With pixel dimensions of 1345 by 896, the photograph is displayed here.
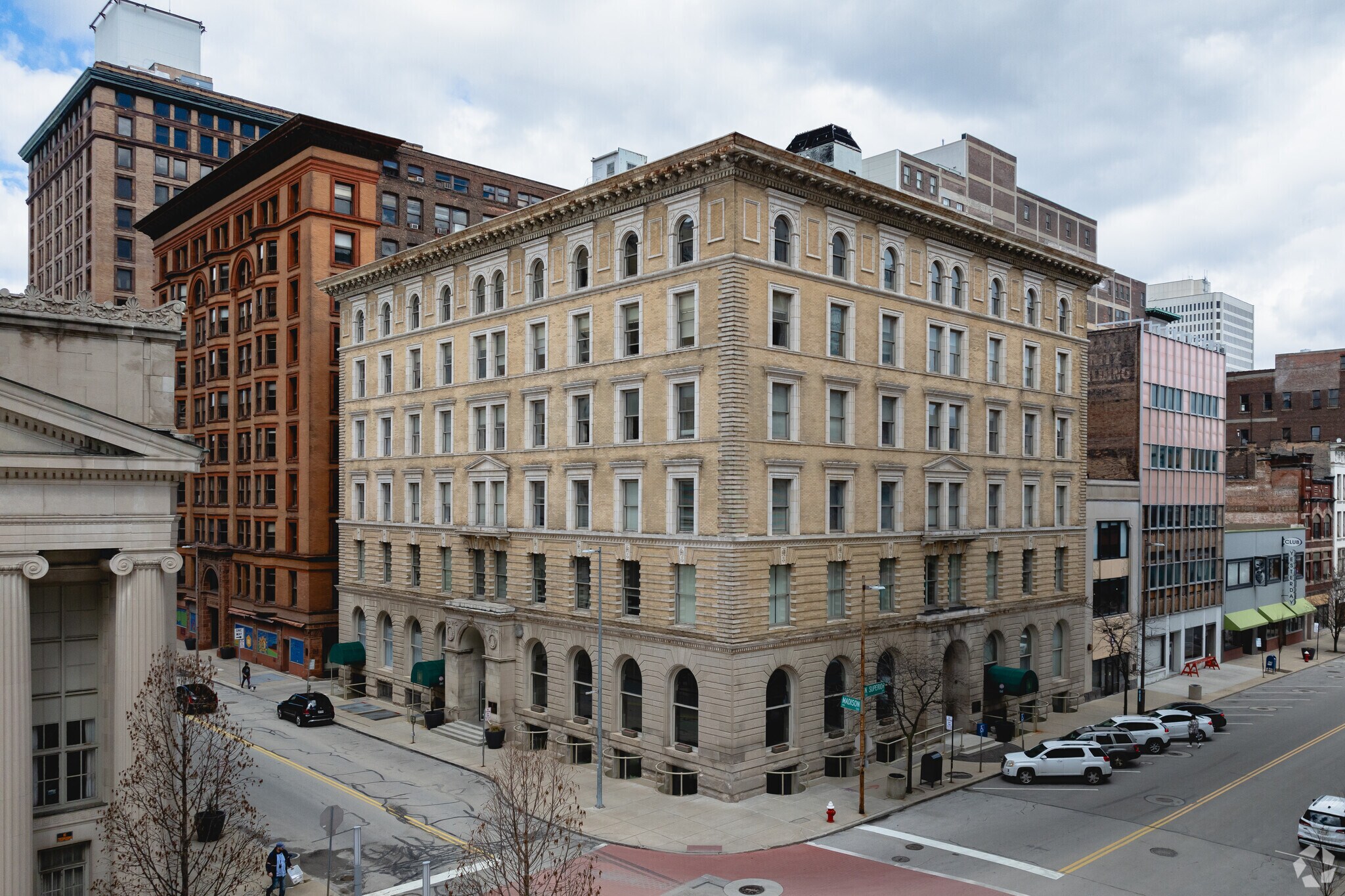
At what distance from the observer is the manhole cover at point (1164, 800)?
34.4 meters

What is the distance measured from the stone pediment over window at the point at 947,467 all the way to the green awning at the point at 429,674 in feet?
83.4

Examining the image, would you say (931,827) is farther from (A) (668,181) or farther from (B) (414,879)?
(A) (668,181)

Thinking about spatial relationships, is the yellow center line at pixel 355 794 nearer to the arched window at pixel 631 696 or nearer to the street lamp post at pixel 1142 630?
the arched window at pixel 631 696

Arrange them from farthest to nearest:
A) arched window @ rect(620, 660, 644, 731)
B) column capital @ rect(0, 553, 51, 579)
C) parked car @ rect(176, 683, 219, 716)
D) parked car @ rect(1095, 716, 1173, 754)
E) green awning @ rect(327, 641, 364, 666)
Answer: green awning @ rect(327, 641, 364, 666) → parked car @ rect(1095, 716, 1173, 754) → arched window @ rect(620, 660, 644, 731) → column capital @ rect(0, 553, 51, 579) → parked car @ rect(176, 683, 219, 716)

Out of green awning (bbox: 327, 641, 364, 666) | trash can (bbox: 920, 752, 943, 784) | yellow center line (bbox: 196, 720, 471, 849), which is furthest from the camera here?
green awning (bbox: 327, 641, 364, 666)

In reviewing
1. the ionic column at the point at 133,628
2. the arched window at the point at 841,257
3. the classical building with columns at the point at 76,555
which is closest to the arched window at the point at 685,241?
the arched window at the point at 841,257

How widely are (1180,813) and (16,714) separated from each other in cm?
3488

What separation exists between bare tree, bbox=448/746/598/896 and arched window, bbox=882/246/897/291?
940 inches

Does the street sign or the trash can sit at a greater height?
the street sign

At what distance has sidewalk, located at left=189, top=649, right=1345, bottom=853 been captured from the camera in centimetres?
3106

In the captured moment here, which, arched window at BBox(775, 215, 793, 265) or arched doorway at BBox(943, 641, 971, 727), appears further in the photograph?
arched doorway at BBox(943, 641, 971, 727)

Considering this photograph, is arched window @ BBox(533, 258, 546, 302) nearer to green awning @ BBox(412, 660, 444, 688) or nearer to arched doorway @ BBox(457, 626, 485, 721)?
arched doorway @ BBox(457, 626, 485, 721)

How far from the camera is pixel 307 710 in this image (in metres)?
46.8

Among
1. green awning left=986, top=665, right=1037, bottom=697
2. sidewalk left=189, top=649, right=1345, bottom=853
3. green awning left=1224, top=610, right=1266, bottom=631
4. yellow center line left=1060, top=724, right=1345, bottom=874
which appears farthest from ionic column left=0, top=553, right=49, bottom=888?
green awning left=1224, top=610, right=1266, bottom=631
